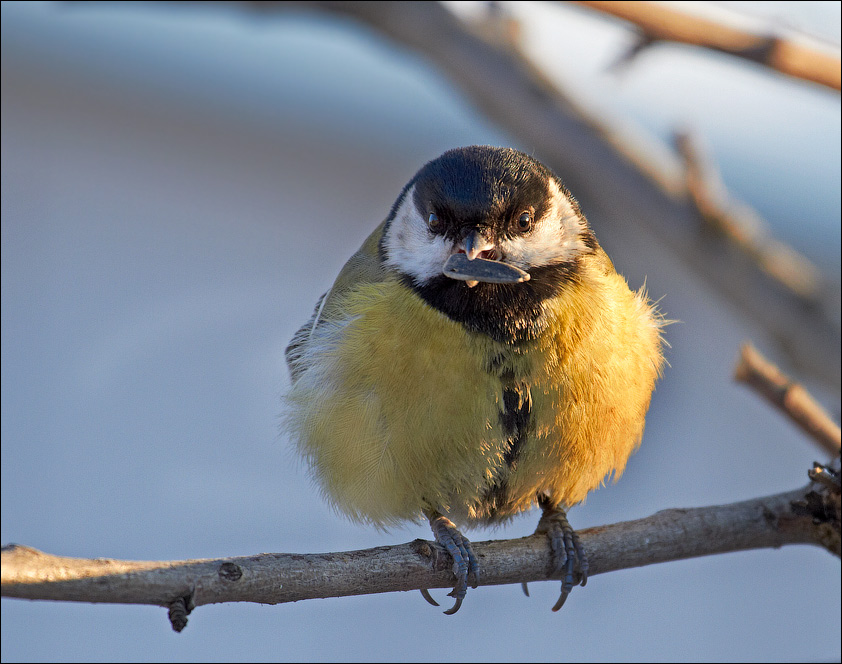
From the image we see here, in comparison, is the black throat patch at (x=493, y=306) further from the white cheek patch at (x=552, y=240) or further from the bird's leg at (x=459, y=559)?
the bird's leg at (x=459, y=559)

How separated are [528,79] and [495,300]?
702 mm

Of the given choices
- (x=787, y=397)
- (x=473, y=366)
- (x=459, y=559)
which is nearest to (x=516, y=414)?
(x=473, y=366)

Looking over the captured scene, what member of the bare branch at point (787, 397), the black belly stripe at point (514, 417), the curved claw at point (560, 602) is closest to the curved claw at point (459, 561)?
the black belly stripe at point (514, 417)

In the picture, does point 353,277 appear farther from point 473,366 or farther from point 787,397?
point 787,397

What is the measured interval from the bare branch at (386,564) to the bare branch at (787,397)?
0.10 m

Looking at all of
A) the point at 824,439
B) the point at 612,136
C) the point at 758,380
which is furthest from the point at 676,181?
the point at 824,439

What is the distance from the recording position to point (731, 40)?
54.0 inches

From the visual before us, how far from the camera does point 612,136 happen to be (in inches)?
68.2

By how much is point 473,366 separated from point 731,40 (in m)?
0.72

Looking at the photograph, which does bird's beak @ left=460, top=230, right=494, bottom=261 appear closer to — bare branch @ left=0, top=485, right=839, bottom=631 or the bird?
the bird

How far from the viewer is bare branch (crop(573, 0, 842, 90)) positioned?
4.28 ft

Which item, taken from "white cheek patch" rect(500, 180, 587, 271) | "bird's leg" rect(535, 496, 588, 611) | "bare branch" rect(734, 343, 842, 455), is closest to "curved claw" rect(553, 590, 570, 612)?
"bird's leg" rect(535, 496, 588, 611)

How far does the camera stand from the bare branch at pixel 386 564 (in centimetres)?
84

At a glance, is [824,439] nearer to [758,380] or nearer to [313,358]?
[758,380]
